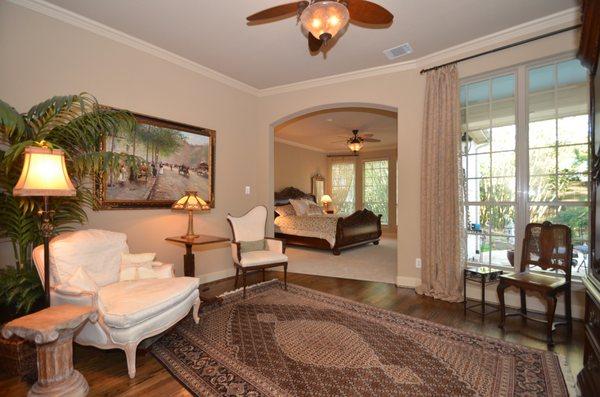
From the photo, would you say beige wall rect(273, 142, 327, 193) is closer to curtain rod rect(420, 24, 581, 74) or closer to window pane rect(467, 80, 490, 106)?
curtain rod rect(420, 24, 581, 74)

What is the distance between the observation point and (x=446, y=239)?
143 inches

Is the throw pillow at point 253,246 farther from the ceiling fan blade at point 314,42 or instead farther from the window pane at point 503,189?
the window pane at point 503,189

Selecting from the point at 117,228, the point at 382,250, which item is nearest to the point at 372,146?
the point at 382,250

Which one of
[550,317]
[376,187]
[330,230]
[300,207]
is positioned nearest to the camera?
[550,317]

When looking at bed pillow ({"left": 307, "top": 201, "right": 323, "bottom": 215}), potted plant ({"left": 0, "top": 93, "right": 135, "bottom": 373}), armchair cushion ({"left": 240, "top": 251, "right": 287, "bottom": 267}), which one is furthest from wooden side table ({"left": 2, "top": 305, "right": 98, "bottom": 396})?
bed pillow ({"left": 307, "top": 201, "right": 323, "bottom": 215})

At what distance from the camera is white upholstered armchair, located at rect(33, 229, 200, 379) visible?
2016mm

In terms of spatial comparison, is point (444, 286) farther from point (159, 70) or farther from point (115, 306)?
point (159, 70)

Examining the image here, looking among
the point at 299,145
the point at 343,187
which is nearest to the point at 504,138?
the point at 299,145

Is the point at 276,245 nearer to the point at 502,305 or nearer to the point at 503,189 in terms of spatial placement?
the point at 502,305

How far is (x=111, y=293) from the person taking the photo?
2316mm

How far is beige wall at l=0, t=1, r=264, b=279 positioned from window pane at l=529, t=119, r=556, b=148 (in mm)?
3814

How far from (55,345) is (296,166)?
8.17 m

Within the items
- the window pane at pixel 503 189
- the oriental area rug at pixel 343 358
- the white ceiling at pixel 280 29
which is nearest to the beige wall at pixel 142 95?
the white ceiling at pixel 280 29

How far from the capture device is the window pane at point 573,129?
2.98m
